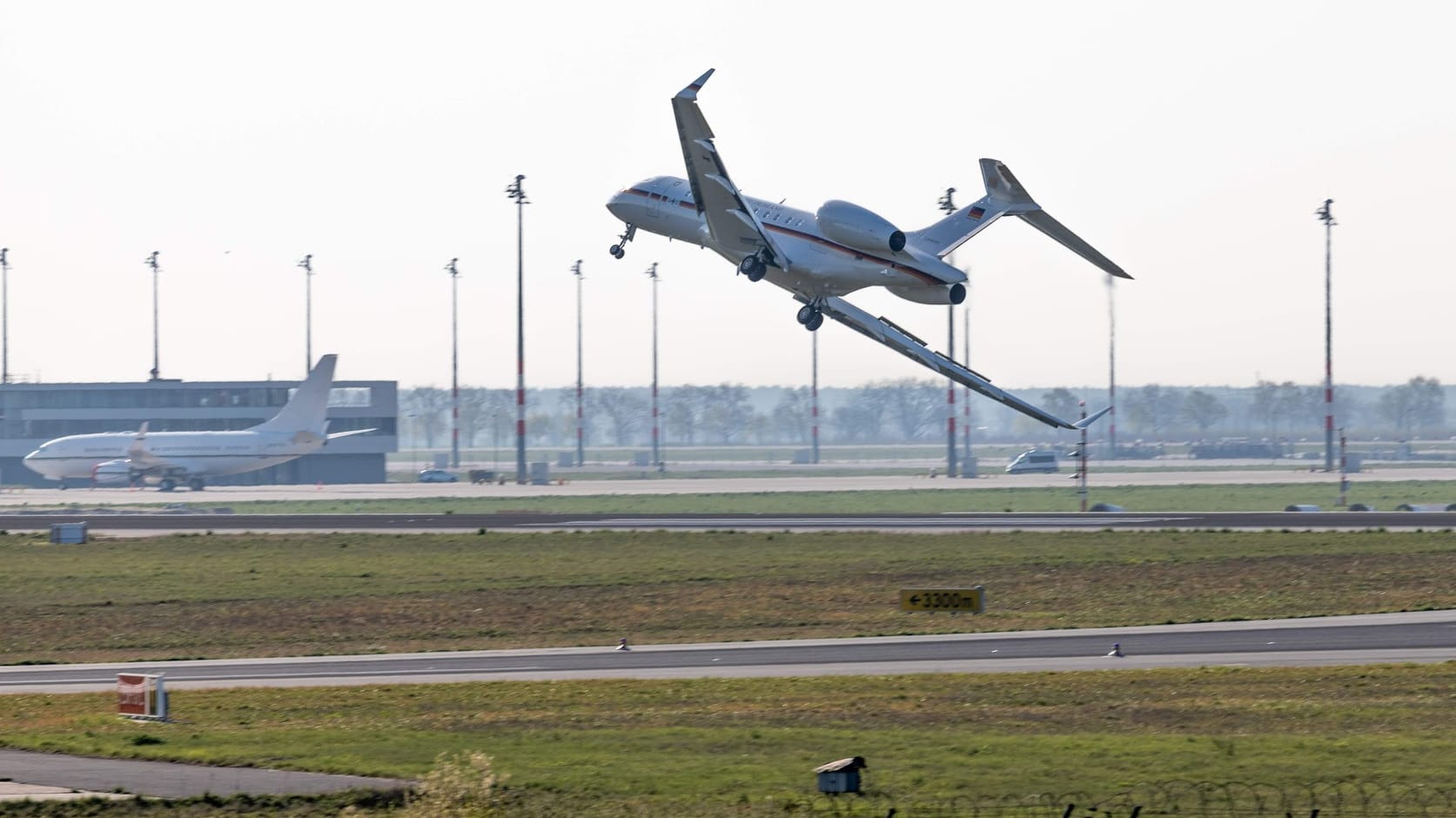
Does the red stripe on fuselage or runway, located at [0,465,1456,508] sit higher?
the red stripe on fuselage

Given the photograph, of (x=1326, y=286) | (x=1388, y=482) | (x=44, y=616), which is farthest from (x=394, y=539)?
(x=1388, y=482)

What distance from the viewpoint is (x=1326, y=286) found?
443ft

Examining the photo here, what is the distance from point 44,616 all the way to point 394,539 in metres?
26.7

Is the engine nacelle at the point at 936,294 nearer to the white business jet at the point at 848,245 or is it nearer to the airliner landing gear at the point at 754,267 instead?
the white business jet at the point at 848,245

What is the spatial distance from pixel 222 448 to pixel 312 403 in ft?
31.0

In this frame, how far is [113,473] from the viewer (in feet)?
524

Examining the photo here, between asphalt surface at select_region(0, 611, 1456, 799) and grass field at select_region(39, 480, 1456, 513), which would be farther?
grass field at select_region(39, 480, 1456, 513)

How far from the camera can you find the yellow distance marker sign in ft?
185

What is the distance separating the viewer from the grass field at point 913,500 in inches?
4641

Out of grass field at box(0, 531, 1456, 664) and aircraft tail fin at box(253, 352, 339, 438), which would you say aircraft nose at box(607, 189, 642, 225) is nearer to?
grass field at box(0, 531, 1456, 664)

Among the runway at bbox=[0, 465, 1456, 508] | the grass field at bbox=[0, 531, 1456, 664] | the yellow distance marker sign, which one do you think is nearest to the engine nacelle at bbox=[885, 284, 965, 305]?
the grass field at bbox=[0, 531, 1456, 664]

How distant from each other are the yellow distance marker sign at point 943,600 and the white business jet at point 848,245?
835 centimetres

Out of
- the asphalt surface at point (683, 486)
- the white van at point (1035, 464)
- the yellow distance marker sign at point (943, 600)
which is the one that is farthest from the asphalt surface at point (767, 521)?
the white van at point (1035, 464)

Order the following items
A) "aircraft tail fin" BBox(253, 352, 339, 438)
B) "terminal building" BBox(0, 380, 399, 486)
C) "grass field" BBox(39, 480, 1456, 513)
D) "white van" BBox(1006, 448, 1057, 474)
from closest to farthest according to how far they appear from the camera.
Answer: "grass field" BBox(39, 480, 1456, 513) < "aircraft tail fin" BBox(253, 352, 339, 438) < "white van" BBox(1006, 448, 1057, 474) < "terminal building" BBox(0, 380, 399, 486)
